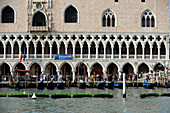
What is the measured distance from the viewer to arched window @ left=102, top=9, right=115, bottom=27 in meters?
61.2

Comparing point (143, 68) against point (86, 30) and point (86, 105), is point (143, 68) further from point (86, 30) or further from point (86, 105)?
point (86, 105)

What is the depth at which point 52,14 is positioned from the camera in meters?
61.2

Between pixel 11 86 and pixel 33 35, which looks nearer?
pixel 11 86

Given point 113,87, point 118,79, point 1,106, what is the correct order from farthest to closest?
point 118,79 → point 113,87 → point 1,106

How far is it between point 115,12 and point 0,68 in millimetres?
16459

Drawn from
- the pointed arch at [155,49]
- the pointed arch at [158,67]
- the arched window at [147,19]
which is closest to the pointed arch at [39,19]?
the arched window at [147,19]

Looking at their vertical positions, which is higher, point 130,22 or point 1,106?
point 130,22

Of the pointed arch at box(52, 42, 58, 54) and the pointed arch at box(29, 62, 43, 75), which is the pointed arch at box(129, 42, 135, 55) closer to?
the pointed arch at box(52, 42, 58, 54)

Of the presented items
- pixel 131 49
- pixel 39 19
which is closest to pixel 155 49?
pixel 131 49

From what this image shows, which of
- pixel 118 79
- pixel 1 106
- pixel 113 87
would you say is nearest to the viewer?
pixel 1 106

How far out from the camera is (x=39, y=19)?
2416 inches

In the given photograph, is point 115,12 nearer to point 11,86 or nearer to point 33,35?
point 33,35

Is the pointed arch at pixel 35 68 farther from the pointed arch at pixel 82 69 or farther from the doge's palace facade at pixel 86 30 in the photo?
the pointed arch at pixel 82 69

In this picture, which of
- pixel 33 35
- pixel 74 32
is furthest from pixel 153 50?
pixel 33 35
